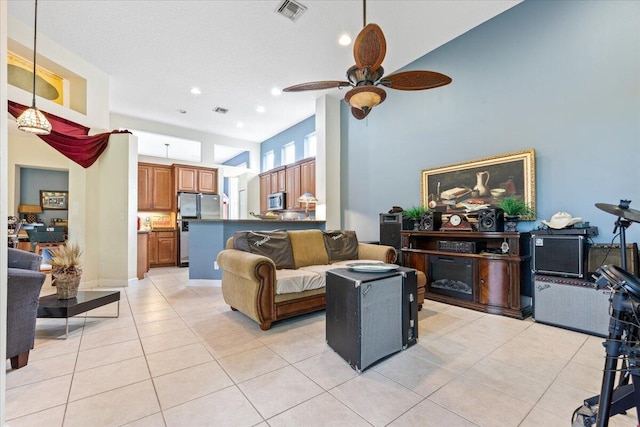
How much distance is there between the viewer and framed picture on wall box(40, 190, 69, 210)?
6.10 metres

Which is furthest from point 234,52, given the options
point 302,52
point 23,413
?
point 23,413

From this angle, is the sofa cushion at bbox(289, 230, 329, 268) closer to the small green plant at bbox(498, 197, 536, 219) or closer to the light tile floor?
the light tile floor

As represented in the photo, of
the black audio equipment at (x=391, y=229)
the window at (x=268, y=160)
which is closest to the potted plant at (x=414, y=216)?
the black audio equipment at (x=391, y=229)

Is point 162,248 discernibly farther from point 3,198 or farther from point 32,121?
point 3,198

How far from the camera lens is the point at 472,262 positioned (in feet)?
11.1

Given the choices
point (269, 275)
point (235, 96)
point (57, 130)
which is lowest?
point (269, 275)

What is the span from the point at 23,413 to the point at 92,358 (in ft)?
2.11

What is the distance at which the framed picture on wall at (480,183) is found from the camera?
128 inches

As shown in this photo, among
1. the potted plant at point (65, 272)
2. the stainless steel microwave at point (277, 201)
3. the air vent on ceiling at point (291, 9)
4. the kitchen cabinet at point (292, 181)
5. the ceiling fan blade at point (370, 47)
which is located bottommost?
Result: the potted plant at point (65, 272)

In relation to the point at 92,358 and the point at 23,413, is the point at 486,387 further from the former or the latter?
the point at 92,358

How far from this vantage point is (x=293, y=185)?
259 inches

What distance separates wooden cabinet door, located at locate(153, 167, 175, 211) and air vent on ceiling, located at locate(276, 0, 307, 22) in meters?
5.13

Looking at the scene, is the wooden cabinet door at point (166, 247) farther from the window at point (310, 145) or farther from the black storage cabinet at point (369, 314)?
the black storage cabinet at point (369, 314)

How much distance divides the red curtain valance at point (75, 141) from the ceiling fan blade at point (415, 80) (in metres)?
4.47
